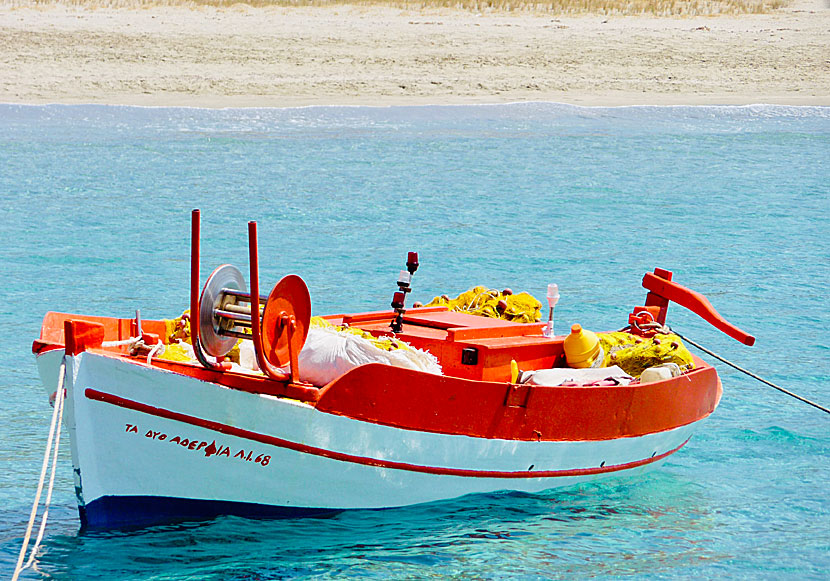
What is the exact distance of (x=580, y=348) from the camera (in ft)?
29.6

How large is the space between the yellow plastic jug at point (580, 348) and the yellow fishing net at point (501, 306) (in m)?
0.75

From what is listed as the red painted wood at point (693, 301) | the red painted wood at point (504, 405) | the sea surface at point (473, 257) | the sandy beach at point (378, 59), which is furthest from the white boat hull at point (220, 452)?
the sandy beach at point (378, 59)

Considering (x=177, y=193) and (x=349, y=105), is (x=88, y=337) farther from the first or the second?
(x=349, y=105)

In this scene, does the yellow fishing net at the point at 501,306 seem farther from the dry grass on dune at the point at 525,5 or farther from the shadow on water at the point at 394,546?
the dry grass on dune at the point at 525,5

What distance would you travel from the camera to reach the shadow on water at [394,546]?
754 cm

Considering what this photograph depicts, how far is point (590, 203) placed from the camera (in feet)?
72.7

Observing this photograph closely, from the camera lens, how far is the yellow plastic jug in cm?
900

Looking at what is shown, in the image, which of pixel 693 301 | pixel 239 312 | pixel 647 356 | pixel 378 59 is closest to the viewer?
pixel 239 312

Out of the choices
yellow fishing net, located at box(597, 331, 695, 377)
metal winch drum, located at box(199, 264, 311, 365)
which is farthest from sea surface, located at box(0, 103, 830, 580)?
metal winch drum, located at box(199, 264, 311, 365)

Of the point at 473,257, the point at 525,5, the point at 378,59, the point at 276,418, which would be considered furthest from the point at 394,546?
the point at 525,5

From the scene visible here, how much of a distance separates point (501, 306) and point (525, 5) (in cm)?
3318

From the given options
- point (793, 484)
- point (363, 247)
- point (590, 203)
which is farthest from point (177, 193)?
point (793, 484)

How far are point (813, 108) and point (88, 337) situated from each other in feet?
95.3

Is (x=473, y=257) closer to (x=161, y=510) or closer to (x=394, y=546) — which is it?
(x=394, y=546)
